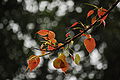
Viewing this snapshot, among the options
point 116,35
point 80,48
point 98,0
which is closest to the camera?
point 98,0

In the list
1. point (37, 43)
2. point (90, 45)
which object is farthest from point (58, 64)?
point (37, 43)

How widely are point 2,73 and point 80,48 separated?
1.15 m

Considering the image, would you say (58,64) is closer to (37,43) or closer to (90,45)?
(90,45)

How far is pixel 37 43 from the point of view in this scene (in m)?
2.54

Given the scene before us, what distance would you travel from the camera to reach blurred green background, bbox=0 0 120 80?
2543mm

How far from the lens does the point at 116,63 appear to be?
2.70 m

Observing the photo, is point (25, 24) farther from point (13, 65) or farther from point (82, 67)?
point (82, 67)

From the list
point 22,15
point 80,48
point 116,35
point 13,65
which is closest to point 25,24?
point 22,15

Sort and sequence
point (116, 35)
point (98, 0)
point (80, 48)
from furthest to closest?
point (80, 48), point (116, 35), point (98, 0)

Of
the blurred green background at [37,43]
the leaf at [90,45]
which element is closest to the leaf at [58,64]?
the leaf at [90,45]

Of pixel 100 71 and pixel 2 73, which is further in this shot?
pixel 100 71

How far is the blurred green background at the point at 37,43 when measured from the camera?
2.54m

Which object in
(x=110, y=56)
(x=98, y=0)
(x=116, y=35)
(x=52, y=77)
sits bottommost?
(x=52, y=77)

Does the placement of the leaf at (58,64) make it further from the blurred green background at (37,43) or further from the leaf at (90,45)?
the blurred green background at (37,43)
